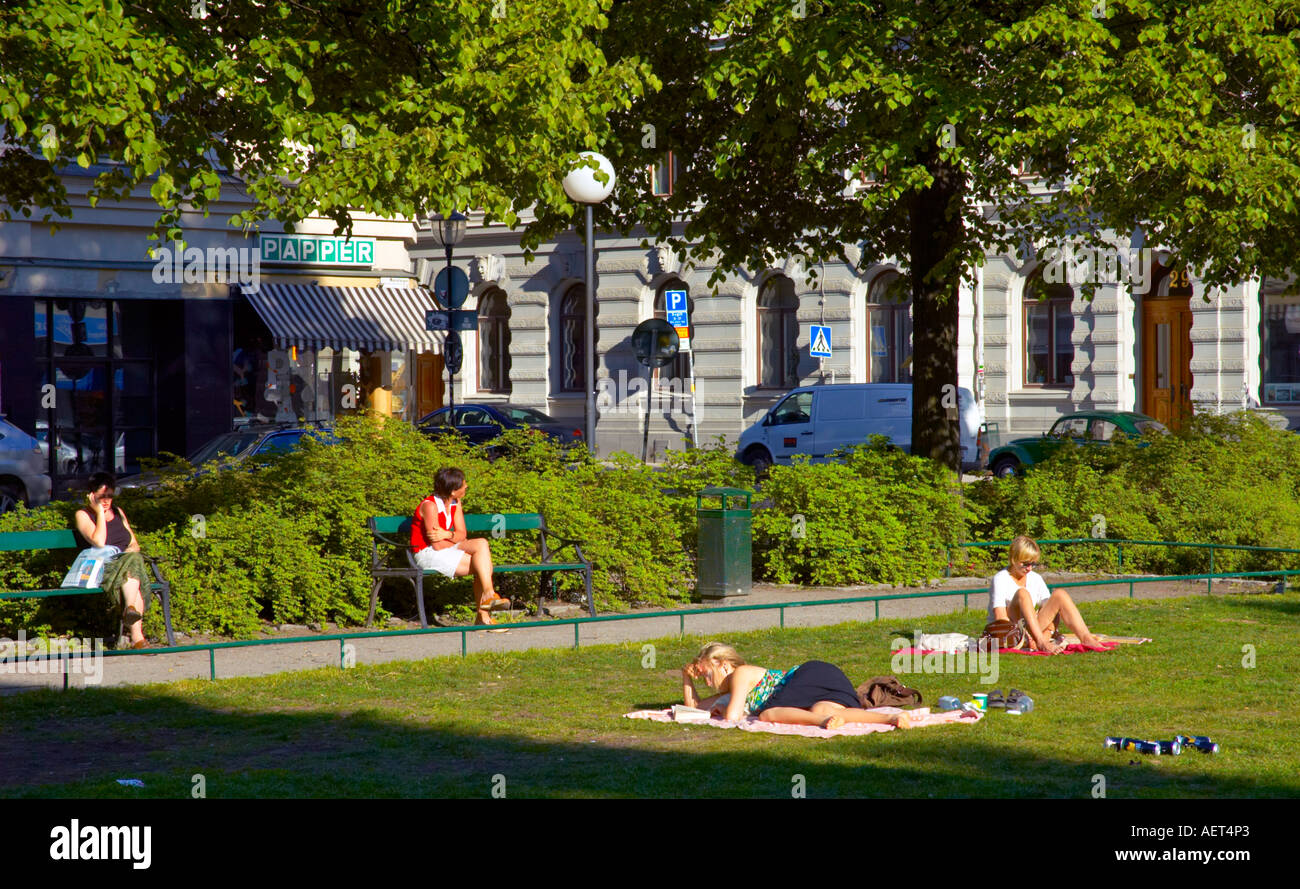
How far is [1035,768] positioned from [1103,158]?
785cm

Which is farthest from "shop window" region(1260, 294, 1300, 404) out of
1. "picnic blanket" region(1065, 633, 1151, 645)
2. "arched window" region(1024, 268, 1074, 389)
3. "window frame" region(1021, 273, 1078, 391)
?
"picnic blanket" region(1065, 633, 1151, 645)

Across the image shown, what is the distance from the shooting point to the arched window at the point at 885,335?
117 feet

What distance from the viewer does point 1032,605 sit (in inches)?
417

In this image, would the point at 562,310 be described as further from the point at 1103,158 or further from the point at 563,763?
the point at 563,763

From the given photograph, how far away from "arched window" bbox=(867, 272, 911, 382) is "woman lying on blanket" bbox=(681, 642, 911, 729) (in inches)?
1084

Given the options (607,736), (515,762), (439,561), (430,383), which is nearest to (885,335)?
(430,383)

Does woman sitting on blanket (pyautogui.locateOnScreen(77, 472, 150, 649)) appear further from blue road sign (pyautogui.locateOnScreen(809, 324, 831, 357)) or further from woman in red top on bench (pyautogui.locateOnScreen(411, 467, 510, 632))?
blue road sign (pyautogui.locateOnScreen(809, 324, 831, 357))

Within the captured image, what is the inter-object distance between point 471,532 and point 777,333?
2576 cm

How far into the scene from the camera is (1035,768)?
7.07 meters

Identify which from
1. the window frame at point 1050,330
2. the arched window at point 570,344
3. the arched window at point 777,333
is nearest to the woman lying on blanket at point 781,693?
the window frame at point 1050,330

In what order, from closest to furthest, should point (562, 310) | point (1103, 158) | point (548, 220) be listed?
point (1103, 158) < point (548, 220) < point (562, 310)

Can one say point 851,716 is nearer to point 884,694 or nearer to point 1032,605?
point 884,694

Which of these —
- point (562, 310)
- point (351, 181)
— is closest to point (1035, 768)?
point (351, 181)

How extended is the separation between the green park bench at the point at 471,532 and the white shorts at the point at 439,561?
0.05 metres
